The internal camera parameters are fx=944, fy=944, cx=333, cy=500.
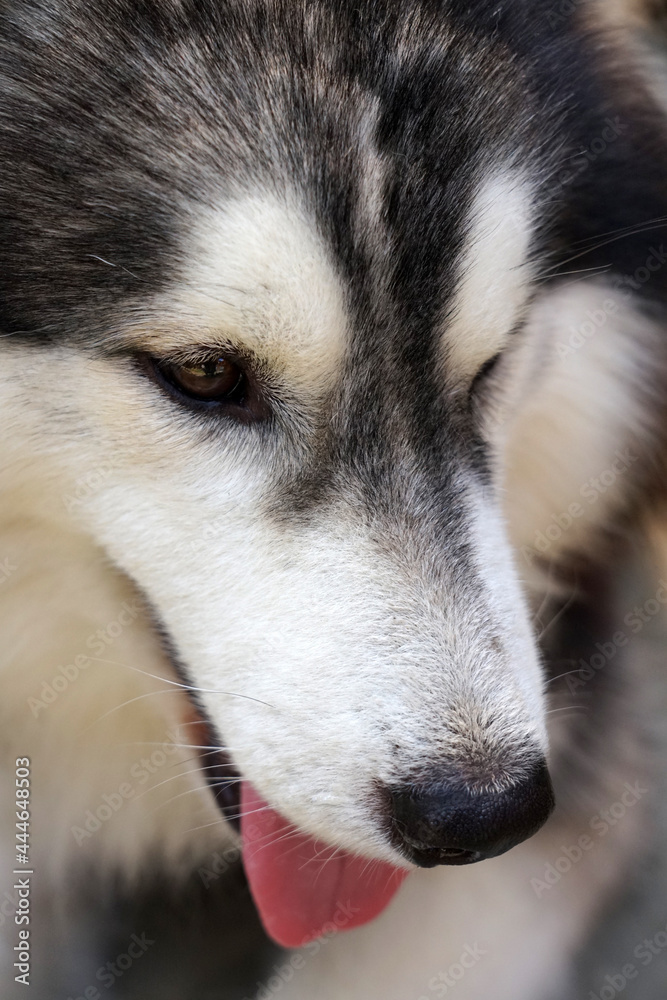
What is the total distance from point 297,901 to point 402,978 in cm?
29

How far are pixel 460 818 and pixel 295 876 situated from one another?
10.8 inches

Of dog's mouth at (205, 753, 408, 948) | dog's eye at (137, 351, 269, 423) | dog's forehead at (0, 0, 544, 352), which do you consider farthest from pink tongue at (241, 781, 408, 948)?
dog's forehead at (0, 0, 544, 352)

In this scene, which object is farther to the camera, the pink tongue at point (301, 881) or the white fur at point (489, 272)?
the pink tongue at point (301, 881)

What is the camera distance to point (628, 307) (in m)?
0.96

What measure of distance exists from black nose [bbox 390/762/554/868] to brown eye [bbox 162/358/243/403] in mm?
Result: 306

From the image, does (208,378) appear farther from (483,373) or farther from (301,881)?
(301,881)

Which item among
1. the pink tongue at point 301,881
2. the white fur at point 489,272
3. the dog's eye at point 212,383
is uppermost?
the white fur at point 489,272

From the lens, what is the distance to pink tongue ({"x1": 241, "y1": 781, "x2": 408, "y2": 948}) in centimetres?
83

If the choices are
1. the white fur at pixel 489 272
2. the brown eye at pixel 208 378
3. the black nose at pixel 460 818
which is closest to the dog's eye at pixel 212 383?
the brown eye at pixel 208 378

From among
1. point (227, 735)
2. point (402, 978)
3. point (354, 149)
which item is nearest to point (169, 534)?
point (227, 735)

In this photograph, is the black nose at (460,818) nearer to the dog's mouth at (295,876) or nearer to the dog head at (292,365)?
the dog head at (292,365)

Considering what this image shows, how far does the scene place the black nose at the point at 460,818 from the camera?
63 centimetres

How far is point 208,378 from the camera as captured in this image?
2.23ft

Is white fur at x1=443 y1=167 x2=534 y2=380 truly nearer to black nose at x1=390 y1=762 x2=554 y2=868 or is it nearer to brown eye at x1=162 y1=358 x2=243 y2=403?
brown eye at x1=162 y1=358 x2=243 y2=403
